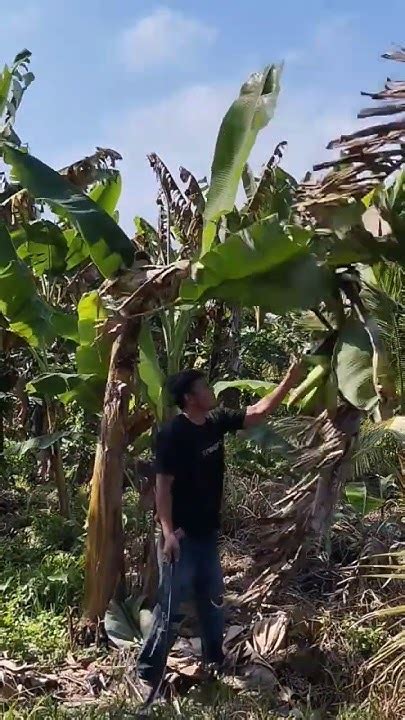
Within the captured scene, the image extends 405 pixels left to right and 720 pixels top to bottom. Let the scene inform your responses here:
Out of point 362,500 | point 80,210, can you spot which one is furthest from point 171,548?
point 80,210

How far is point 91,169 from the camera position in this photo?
24.7ft

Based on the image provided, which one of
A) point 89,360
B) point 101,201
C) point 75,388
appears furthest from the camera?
point 101,201

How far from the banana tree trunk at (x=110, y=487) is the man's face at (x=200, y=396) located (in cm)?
97

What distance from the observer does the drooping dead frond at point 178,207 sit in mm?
5461

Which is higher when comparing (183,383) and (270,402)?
(183,383)

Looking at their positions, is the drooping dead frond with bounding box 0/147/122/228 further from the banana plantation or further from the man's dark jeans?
the man's dark jeans

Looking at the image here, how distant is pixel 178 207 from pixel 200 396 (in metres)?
1.75

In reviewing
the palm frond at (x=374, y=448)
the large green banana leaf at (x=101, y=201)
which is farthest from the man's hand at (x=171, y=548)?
the large green banana leaf at (x=101, y=201)

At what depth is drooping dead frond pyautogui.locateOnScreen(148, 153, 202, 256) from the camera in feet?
17.9

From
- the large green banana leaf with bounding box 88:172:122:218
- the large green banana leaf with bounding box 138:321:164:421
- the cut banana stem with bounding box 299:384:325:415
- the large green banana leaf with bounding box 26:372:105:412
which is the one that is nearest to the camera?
the cut banana stem with bounding box 299:384:325:415

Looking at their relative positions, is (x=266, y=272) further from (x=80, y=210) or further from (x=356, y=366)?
(x=80, y=210)

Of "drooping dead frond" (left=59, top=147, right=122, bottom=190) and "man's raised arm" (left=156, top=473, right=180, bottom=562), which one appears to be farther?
"drooping dead frond" (left=59, top=147, right=122, bottom=190)

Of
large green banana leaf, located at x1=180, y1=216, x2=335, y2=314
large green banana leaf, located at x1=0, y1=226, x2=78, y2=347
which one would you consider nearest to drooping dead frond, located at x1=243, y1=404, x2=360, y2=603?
large green banana leaf, located at x1=180, y1=216, x2=335, y2=314

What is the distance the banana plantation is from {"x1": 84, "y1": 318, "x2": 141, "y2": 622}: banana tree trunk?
12 millimetres
